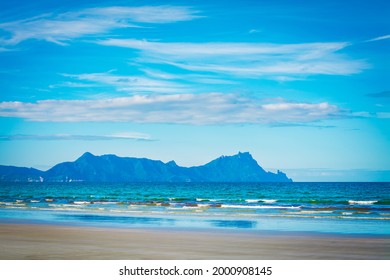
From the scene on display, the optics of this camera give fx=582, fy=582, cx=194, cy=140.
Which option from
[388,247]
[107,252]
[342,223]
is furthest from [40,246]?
[342,223]

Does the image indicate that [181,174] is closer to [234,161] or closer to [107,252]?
[234,161]

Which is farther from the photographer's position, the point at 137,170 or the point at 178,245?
the point at 137,170

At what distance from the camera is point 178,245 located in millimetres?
11117

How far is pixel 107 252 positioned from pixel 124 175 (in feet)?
339

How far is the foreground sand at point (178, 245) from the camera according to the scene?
9.80m

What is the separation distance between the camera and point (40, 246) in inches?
425

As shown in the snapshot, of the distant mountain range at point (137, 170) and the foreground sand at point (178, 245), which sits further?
the distant mountain range at point (137, 170)

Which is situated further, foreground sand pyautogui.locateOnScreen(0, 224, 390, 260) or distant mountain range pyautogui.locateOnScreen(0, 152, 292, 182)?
distant mountain range pyautogui.locateOnScreen(0, 152, 292, 182)

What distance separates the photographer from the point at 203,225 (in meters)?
15.5

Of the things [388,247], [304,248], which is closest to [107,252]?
[304,248]

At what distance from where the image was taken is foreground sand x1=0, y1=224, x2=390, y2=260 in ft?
32.1
